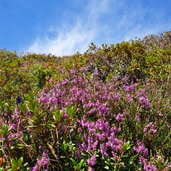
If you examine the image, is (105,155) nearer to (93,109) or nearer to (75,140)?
(75,140)

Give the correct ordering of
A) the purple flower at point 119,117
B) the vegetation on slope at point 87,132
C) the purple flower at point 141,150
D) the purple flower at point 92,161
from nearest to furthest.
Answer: the purple flower at point 92,161
the vegetation on slope at point 87,132
the purple flower at point 141,150
the purple flower at point 119,117

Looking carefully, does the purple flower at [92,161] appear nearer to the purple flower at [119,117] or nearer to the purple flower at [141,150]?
the purple flower at [141,150]

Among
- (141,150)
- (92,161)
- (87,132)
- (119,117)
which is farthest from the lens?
(119,117)

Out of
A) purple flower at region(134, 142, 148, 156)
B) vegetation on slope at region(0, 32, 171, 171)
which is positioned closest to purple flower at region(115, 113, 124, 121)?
vegetation on slope at region(0, 32, 171, 171)

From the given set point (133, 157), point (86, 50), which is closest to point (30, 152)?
point (133, 157)

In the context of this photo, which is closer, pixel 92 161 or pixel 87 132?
pixel 92 161

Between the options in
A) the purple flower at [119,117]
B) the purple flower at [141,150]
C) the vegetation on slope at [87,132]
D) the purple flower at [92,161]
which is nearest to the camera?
the purple flower at [92,161]

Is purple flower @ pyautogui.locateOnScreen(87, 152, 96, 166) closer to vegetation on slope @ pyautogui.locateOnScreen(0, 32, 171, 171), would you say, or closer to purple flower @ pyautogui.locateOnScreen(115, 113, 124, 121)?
vegetation on slope @ pyautogui.locateOnScreen(0, 32, 171, 171)

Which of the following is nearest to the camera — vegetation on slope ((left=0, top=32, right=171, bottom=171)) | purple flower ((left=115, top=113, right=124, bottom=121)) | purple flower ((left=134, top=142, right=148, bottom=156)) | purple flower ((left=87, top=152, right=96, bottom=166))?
purple flower ((left=87, top=152, right=96, bottom=166))

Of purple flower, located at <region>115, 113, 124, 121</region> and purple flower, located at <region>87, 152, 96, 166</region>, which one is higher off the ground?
purple flower, located at <region>115, 113, 124, 121</region>

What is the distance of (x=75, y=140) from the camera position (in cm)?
406

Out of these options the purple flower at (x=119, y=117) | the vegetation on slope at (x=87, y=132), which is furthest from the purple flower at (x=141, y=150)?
the purple flower at (x=119, y=117)

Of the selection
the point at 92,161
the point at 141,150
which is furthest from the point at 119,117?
the point at 92,161

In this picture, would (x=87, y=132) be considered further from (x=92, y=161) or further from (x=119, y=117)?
(x=92, y=161)
